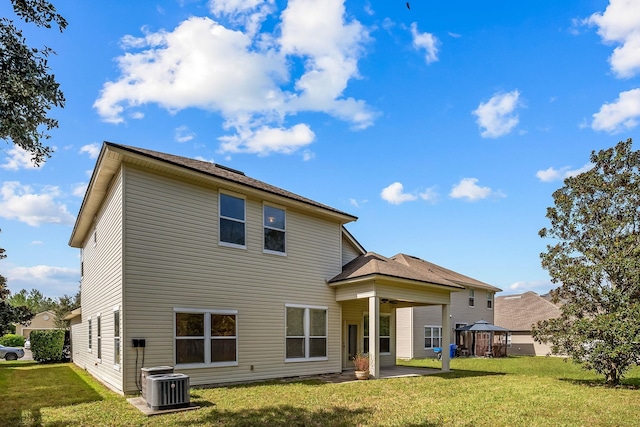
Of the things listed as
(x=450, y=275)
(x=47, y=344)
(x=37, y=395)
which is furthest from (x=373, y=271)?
(x=450, y=275)

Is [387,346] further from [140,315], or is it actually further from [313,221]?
[140,315]

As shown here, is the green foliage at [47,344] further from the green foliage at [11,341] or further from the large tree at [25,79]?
the large tree at [25,79]

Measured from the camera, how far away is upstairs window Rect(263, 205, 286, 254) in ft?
45.0

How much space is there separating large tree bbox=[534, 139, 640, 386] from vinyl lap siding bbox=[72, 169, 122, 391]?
13042mm

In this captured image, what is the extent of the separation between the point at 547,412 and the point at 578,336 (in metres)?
5.57

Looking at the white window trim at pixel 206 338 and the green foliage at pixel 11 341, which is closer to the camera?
the white window trim at pixel 206 338

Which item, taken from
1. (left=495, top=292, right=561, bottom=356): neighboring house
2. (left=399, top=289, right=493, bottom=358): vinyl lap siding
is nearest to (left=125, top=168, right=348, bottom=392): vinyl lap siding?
(left=399, top=289, right=493, bottom=358): vinyl lap siding

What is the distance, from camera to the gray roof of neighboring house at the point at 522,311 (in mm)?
35188

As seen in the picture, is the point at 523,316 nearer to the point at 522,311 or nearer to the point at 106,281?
the point at 522,311

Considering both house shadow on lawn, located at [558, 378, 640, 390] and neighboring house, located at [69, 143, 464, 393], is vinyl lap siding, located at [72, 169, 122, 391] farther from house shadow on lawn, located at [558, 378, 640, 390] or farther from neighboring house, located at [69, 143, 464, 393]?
house shadow on lawn, located at [558, 378, 640, 390]

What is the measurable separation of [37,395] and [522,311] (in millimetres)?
35531

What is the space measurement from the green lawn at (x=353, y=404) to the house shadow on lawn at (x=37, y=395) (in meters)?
0.02

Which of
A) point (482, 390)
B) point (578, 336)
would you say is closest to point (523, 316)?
point (578, 336)

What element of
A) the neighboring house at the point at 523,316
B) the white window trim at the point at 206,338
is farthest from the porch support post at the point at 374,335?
the neighboring house at the point at 523,316
